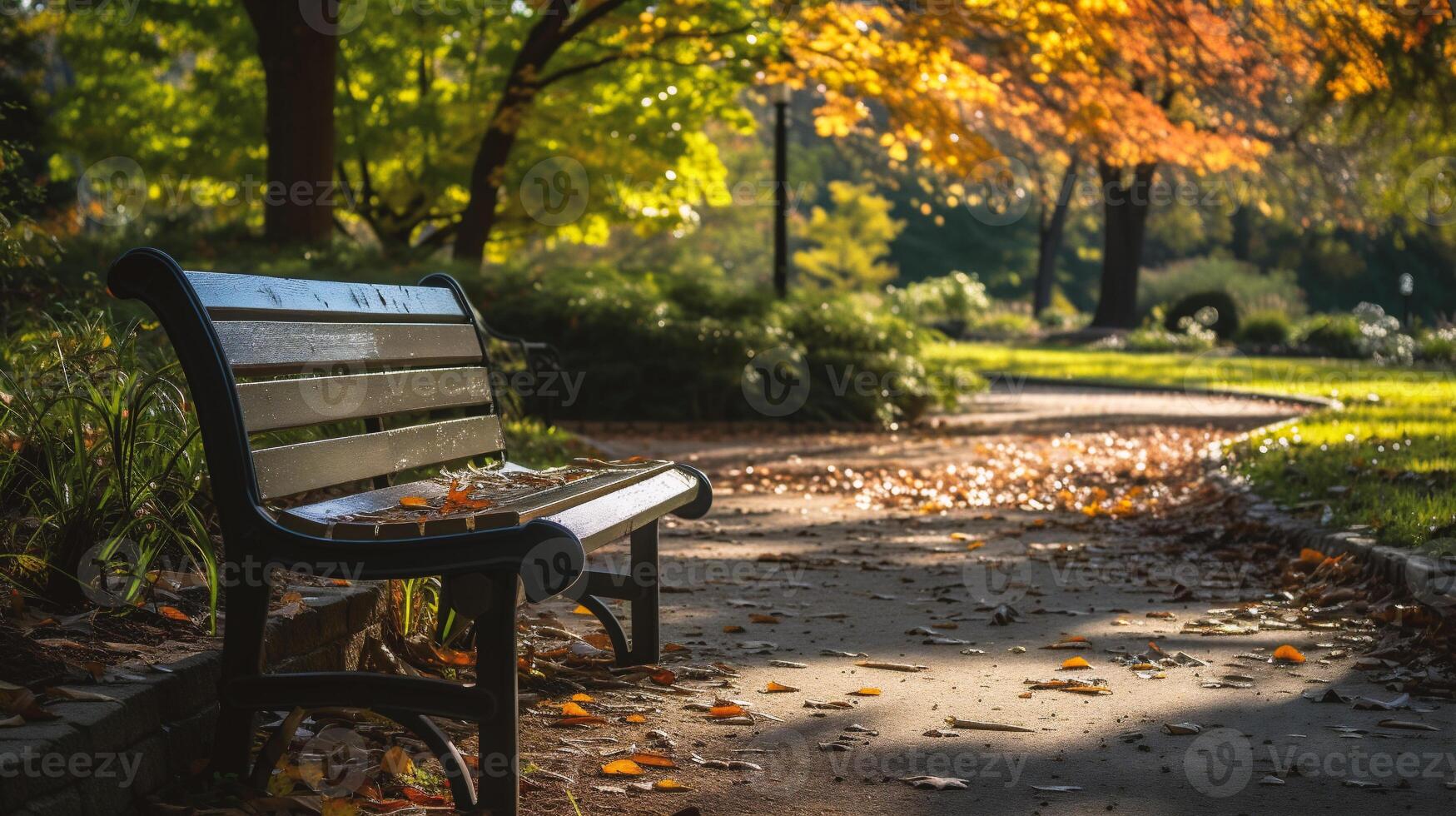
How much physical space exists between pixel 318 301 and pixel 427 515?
0.74 metres

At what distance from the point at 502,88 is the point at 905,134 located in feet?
19.4

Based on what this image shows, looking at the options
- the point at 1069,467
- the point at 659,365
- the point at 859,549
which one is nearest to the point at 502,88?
the point at 659,365

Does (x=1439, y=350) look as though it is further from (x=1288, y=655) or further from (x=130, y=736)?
(x=130, y=736)

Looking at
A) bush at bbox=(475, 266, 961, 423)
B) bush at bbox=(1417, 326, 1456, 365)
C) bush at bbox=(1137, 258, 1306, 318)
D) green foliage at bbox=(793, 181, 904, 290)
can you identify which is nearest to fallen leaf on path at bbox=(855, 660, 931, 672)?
bush at bbox=(475, 266, 961, 423)

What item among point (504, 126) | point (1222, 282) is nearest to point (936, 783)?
point (504, 126)

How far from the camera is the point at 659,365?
13.5 metres

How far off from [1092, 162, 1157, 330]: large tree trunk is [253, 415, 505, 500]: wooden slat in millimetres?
28847

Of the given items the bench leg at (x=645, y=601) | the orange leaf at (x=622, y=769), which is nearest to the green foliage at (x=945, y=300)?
the bench leg at (x=645, y=601)

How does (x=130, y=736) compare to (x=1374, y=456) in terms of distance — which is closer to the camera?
(x=130, y=736)

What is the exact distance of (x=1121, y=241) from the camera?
3353 cm

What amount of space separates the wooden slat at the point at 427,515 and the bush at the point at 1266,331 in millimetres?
27948

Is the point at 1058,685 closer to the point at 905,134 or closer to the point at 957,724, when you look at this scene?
the point at 957,724

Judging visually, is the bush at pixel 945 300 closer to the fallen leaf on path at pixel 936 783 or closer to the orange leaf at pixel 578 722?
the orange leaf at pixel 578 722

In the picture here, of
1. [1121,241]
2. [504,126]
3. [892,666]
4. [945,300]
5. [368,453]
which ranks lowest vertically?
[892,666]
